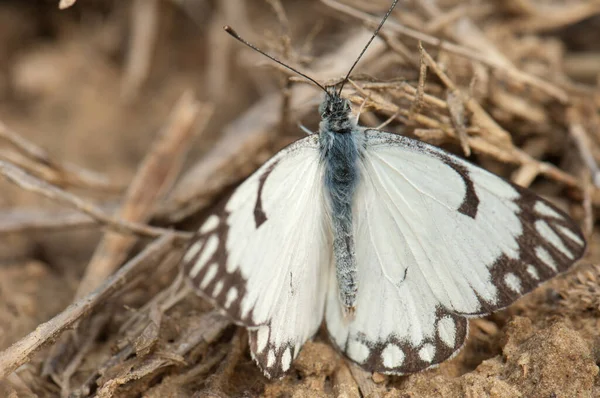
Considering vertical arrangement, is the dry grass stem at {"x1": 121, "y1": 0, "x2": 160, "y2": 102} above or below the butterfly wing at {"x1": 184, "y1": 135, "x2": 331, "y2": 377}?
above

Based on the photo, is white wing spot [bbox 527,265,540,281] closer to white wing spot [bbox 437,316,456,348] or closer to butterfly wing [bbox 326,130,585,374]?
butterfly wing [bbox 326,130,585,374]

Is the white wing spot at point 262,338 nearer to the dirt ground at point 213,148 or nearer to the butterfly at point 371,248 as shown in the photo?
the butterfly at point 371,248

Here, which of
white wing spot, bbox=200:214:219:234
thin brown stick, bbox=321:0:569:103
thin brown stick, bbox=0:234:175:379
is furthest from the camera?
thin brown stick, bbox=321:0:569:103

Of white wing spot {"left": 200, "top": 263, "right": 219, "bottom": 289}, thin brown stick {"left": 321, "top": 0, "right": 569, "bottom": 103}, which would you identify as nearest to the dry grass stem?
thin brown stick {"left": 321, "top": 0, "right": 569, "bottom": 103}

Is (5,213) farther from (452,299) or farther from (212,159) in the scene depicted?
(452,299)

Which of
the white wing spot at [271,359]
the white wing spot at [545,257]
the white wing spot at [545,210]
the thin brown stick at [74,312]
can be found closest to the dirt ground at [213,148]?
the thin brown stick at [74,312]

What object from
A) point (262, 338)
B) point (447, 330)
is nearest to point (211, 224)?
point (262, 338)

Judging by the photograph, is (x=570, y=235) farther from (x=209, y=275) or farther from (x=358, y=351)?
(x=209, y=275)
